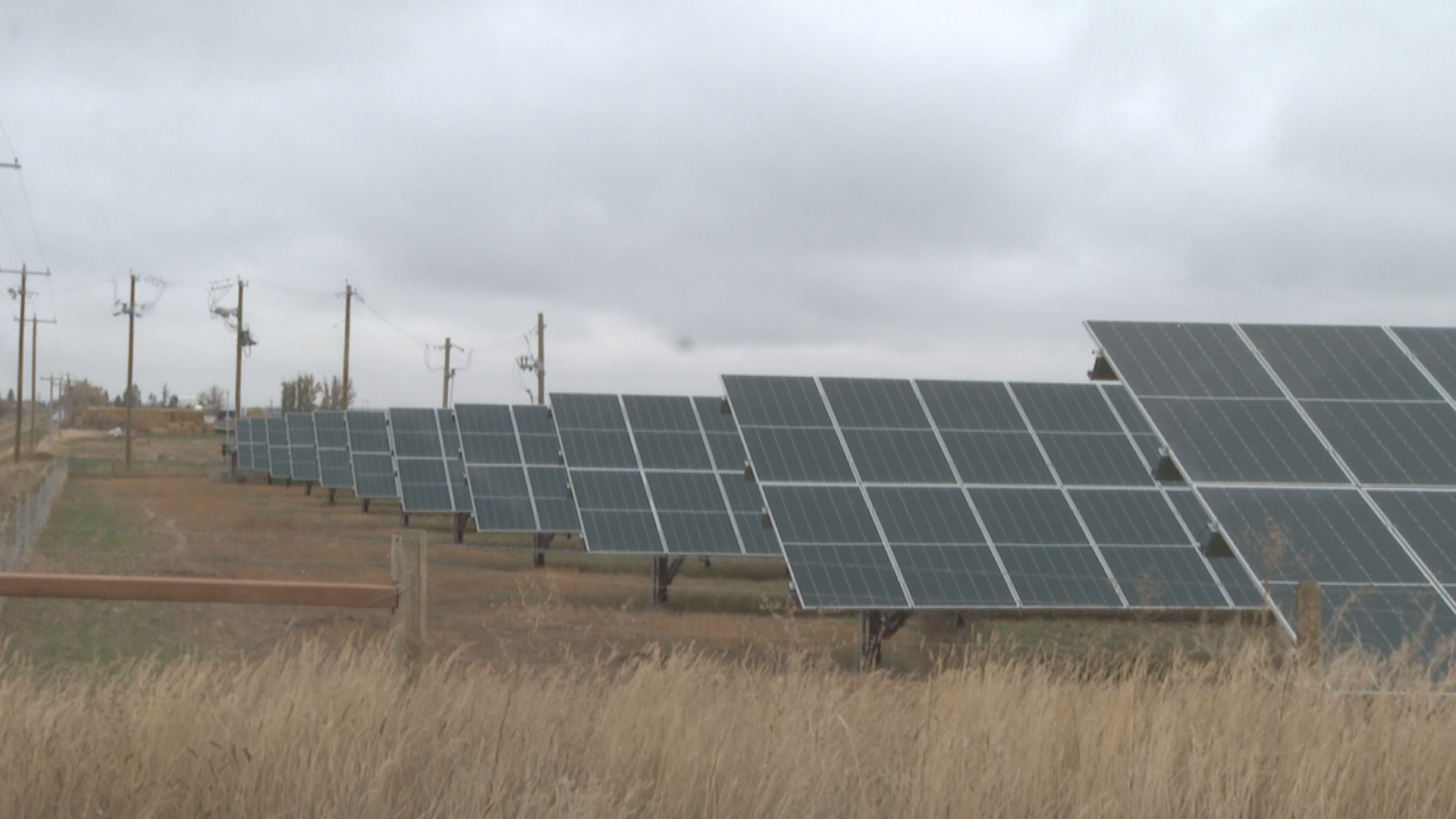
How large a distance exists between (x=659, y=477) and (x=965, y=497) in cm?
849

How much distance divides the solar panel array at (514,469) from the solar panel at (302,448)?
2199 cm

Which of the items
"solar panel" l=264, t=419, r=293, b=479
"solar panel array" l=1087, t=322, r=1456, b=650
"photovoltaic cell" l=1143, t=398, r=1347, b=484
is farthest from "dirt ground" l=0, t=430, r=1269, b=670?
"solar panel" l=264, t=419, r=293, b=479

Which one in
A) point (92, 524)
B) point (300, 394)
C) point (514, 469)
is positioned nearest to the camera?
point (514, 469)

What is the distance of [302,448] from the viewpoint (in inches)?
2147

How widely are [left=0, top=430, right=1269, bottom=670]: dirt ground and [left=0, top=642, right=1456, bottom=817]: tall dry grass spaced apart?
757 mm

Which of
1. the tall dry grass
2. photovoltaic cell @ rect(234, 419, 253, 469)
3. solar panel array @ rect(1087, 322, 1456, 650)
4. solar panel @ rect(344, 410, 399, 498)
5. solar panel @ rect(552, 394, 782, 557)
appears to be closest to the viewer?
the tall dry grass

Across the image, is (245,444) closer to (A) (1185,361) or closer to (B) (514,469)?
(B) (514,469)

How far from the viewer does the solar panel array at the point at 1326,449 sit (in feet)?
32.8

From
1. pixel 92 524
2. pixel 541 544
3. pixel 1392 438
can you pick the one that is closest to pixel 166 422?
pixel 92 524

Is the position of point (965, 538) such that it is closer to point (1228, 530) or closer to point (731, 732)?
point (1228, 530)

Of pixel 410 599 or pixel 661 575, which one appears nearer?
pixel 410 599

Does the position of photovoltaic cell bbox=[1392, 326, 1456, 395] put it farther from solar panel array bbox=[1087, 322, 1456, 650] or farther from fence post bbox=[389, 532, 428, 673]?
fence post bbox=[389, 532, 428, 673]

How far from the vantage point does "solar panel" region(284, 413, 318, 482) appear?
51.8 meters

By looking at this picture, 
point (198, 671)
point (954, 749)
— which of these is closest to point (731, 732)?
point (954, 749)
